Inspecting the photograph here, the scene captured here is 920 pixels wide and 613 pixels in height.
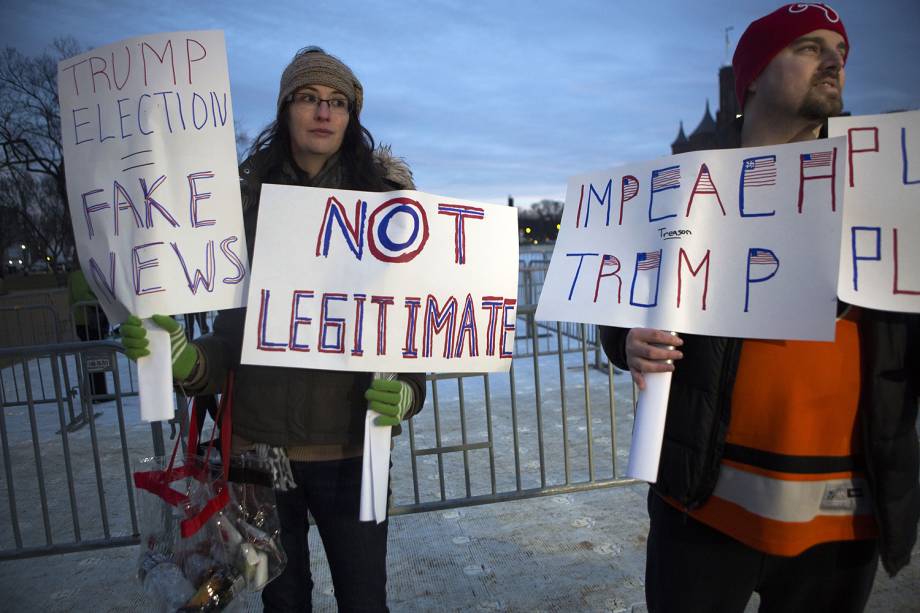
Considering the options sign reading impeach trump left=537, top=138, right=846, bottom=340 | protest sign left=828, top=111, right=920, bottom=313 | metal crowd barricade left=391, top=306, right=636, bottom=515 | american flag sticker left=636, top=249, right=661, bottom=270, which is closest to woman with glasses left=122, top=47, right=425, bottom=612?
sign reading impeach trump left=537, top=138, right=846, bottom=340

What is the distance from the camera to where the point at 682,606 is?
5.27 ft

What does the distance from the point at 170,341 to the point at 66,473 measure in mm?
3674

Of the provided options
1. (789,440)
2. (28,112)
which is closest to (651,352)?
(789,440)

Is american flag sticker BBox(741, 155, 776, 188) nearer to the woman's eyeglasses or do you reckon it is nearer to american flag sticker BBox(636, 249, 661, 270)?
american flag sticker BBox(636, 249, 661, 270)

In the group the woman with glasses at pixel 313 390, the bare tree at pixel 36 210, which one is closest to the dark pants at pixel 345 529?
the woman with glasses at pixel 313 390

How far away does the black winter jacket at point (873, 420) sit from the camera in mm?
1411

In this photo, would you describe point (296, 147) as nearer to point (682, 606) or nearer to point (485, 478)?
point (682, 606)

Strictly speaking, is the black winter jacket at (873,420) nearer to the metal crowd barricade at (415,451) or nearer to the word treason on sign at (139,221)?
the word treason on sign at (139,221)

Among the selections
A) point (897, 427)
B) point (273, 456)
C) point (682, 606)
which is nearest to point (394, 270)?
point (273, 456)

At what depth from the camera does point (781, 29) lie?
5.06 feet

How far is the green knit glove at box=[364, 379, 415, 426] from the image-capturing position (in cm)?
174

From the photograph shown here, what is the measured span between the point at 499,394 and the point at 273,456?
6.06 meters

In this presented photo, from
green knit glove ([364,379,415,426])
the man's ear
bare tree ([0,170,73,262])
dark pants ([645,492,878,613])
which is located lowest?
dark pants ([645,492,878,613])

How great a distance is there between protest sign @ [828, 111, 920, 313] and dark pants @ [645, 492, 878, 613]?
2.15 ft
